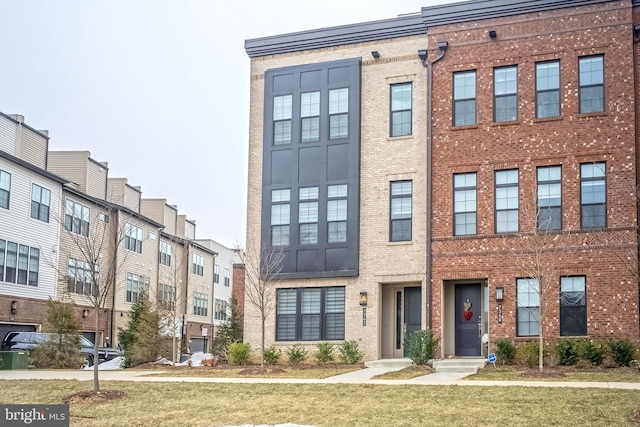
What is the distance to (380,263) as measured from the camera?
26.6m

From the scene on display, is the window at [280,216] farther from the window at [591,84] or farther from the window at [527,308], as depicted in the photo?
the window at [591,84]

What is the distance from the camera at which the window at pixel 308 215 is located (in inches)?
1090

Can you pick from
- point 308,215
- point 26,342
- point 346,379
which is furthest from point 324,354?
point 26,342

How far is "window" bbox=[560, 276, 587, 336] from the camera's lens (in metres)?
23.8

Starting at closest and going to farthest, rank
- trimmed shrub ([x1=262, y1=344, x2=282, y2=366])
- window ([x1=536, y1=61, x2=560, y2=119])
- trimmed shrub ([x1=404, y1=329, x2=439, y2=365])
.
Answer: trimmed shrub ([x1=404, y1=329, x2=439, y2=365])
window ([x1=536, y1=61, x2=560, y2=119])
trimmed shrub ([x1=262, y1=344, x2=282, y2=366])

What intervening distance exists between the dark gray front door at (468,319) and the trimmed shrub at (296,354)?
15.5ft

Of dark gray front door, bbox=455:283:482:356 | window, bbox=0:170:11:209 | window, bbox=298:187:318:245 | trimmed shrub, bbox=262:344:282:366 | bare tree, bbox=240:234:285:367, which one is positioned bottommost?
trimmed shrub, bbox=262:344:282:366

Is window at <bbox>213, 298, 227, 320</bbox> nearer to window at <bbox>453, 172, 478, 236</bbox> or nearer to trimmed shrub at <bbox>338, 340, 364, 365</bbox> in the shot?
trimmed shrub at <bbox>338, 340, 364, 365</bbox>

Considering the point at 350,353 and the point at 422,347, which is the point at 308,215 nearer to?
the point at 350,353

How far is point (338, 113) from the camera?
1093 inches

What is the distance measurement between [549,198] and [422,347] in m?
5.69

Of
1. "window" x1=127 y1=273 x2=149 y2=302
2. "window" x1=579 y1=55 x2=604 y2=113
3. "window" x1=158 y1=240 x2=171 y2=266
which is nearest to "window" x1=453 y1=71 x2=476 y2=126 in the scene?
"window" x1=579 y1=55 x2=604 y2=113

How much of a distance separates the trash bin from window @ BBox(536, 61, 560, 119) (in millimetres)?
18363

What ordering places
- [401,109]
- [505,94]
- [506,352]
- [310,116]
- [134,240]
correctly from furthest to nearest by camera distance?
[134,240]
[310,116]
[401,109]
[505,94]
[506,352]
